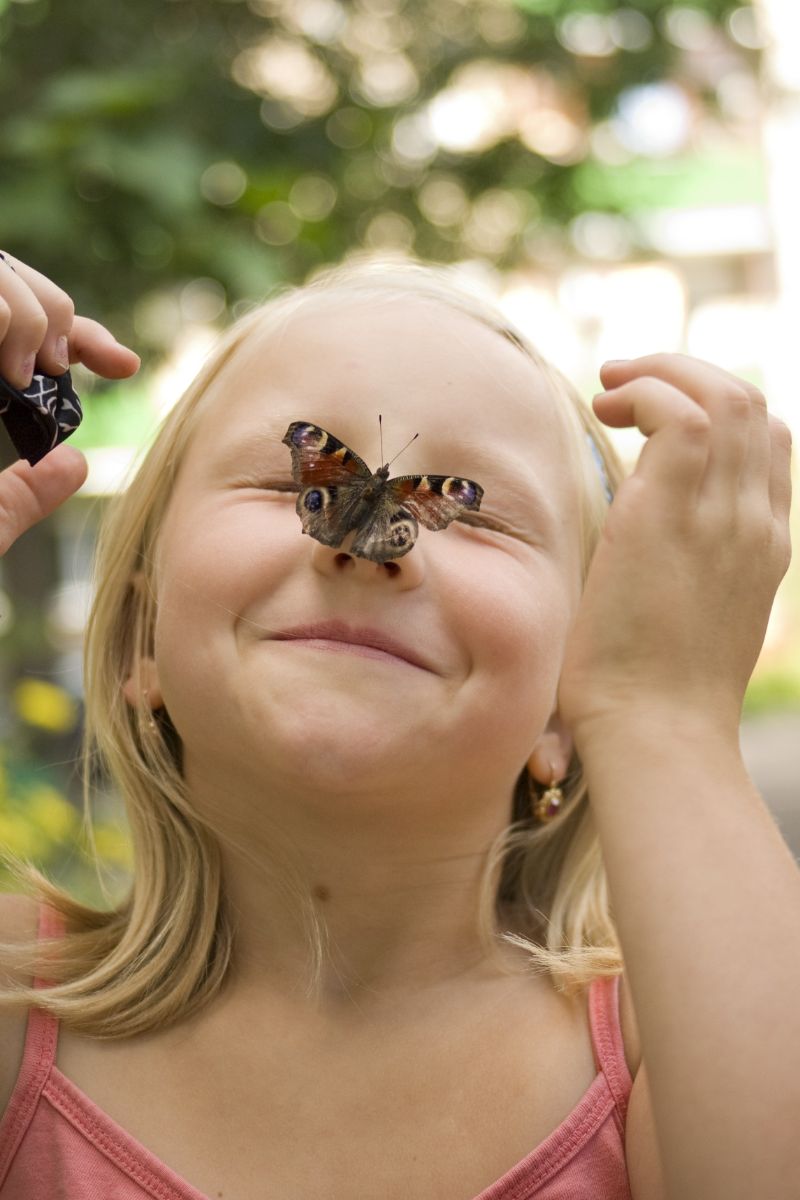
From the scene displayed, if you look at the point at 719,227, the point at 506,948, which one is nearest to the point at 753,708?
the point at 719,227

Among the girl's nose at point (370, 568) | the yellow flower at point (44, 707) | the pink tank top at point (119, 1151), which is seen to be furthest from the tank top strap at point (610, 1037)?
the yellow flower at point (44, 707)

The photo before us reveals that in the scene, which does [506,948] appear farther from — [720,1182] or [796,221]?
[796,221]

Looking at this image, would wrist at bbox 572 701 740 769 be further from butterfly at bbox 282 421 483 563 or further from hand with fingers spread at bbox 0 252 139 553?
hand with fingers spread at bbox 0 252 139 553

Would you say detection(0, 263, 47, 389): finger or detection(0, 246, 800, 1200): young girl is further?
detection(0, 263, 47, 389): finger

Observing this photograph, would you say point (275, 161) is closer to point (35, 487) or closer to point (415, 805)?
point (35, 487)

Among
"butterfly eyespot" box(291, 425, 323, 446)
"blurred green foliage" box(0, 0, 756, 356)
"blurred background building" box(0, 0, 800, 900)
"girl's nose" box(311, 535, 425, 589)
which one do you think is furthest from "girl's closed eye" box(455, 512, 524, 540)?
"blurred green foliage" box(0, 0, 756, 356)

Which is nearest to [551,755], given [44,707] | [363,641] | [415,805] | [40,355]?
[415,805]
